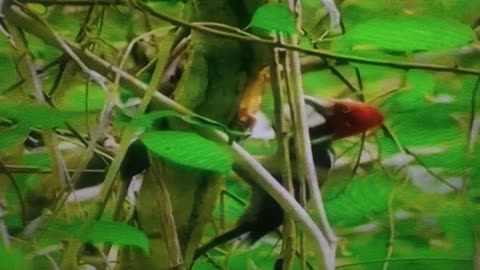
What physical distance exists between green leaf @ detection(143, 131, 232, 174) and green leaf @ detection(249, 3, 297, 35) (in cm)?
10

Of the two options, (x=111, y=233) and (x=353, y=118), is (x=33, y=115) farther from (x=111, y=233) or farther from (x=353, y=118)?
(x=353, y=118)

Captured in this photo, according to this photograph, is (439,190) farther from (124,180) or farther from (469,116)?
(124,180)

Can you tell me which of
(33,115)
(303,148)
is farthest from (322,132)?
(33,115)

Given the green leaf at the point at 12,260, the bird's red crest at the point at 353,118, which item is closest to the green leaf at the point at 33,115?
the green leaf at the point at 12,260

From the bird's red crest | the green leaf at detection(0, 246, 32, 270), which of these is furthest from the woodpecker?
the green leaf at detection(0, 246, 32, 270)

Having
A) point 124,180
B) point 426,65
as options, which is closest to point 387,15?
point 426,65

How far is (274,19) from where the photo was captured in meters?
0.72

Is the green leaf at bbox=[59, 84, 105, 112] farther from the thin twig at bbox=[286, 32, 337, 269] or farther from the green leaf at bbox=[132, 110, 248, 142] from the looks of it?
the thin twig at bbox=[286, 32, 337, 269]

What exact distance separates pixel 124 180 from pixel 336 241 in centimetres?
19

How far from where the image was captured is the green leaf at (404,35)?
740mm

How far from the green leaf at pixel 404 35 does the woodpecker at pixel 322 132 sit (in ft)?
0.17

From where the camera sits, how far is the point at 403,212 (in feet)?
2.51

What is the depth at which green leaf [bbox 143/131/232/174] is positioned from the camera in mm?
723

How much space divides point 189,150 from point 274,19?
0.13 meters
